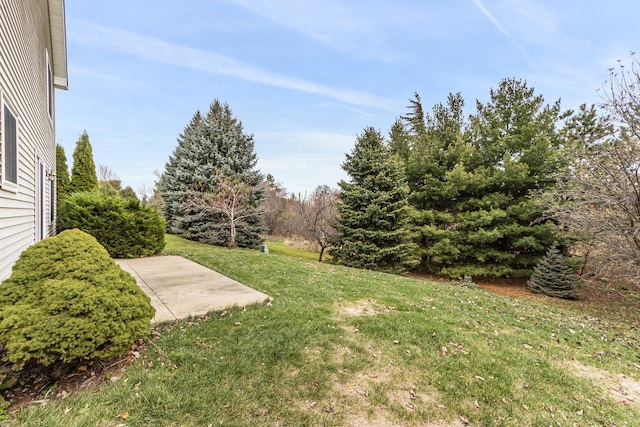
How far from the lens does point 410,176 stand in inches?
584

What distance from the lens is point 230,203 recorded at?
1452 centimetres

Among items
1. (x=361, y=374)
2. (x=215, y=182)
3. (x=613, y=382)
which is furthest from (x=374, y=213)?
(x=361, y=374)

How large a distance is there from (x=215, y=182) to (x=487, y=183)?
12995 mm

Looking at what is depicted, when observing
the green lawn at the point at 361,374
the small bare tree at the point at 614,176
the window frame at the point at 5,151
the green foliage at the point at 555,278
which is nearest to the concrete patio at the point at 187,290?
the green lawn at the point at 361,374

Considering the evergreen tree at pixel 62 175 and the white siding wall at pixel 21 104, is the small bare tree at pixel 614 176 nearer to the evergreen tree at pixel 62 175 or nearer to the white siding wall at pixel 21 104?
the white siding wall at pixel 21 104

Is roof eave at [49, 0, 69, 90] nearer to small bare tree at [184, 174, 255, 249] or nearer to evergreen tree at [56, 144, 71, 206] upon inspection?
evergreen tree at [56, 144, 71, 206]

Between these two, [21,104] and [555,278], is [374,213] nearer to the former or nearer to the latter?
[555,278]

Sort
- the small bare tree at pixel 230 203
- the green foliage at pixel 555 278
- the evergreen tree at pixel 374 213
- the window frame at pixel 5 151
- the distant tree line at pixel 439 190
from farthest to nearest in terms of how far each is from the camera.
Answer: the small bare tree at pixel 230 203 → the distant tree line at pixel 439 190 → the evergreen tree at pixel 374 213 → the green foliage at pixel 555 278 → the window frame at pixel 5 151

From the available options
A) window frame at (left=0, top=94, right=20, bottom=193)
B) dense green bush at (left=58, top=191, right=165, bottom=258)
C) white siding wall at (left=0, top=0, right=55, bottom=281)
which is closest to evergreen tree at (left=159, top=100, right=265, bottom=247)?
dense green bush at (left=58, top=191, right=165, bottom=258)

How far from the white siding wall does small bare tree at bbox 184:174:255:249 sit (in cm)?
823

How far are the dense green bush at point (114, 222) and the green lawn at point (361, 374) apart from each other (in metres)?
5.98

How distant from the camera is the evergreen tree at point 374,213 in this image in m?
11.9

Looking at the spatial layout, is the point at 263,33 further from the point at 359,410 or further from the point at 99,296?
the point at 359,410

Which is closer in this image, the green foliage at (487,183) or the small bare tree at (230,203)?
the green foliage at (487,183)
